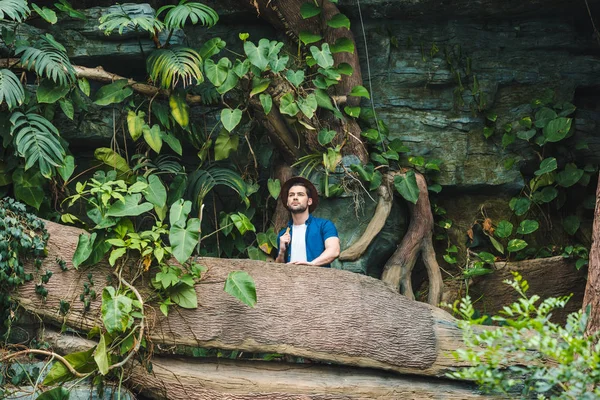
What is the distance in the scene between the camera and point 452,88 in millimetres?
8289

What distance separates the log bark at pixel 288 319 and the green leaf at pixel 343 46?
8.61ft

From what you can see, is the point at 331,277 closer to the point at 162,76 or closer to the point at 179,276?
the point at 179,276

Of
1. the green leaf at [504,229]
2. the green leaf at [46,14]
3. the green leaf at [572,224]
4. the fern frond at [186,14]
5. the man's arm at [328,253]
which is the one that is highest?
the fern frond at [186,14]

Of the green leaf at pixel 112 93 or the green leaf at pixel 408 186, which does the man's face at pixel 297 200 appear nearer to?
the green leaf at pixel 408 186

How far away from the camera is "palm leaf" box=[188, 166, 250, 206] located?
289 inches

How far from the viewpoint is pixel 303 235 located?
22.2 feet

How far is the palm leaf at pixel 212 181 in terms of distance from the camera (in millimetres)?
7332

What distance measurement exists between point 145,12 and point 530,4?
152 inches

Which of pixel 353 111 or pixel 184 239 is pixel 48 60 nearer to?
pixel 184 239

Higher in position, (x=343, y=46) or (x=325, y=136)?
(x=343, y=46)

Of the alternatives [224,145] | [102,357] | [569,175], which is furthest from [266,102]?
[569,175]

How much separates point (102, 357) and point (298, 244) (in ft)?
6.99

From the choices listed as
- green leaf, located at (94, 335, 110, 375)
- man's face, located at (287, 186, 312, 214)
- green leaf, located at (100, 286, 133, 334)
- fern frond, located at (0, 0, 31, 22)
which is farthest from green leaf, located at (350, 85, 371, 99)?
green leaf, located at (94, 335, 110, 375)

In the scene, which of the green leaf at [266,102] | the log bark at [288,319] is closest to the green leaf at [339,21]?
the green leaf at [266,102]
